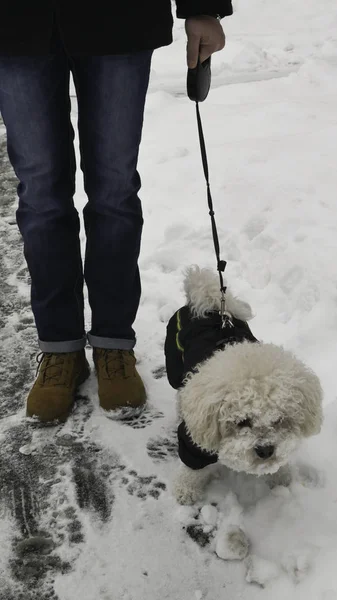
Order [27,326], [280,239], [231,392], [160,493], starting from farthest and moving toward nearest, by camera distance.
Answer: [280,239] < [27,326] < [160,493] < [231,392]

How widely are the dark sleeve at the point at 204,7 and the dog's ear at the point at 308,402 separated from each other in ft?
3.69

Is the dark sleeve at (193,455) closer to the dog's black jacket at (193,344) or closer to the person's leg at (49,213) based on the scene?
the dog's black jacket at (193,344)

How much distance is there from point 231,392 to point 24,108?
106 cm

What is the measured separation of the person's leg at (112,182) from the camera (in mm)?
1747

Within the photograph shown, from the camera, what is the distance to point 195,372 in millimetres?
1844

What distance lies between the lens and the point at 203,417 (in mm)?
1591

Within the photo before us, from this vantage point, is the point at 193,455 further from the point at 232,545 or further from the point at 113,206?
the point at 113,206

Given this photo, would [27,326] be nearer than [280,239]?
Yes

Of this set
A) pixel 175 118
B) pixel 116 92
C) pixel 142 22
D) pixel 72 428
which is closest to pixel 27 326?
pixel 72 428

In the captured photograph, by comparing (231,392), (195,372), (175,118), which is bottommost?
(175,118)

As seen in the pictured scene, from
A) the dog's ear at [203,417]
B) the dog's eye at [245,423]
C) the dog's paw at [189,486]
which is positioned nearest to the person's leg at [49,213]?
the dog's paw at [189,486]

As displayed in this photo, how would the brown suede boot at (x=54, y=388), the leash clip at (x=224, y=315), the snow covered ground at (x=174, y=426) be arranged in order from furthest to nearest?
the brown suede boot at (x=54, y=388) → the leash clip at (x=224, y=315) → the snow covered ground at (x=174, y=426)

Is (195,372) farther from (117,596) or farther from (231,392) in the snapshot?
(117,596)

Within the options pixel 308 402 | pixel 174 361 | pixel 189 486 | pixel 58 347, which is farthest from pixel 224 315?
pixel 58 347
